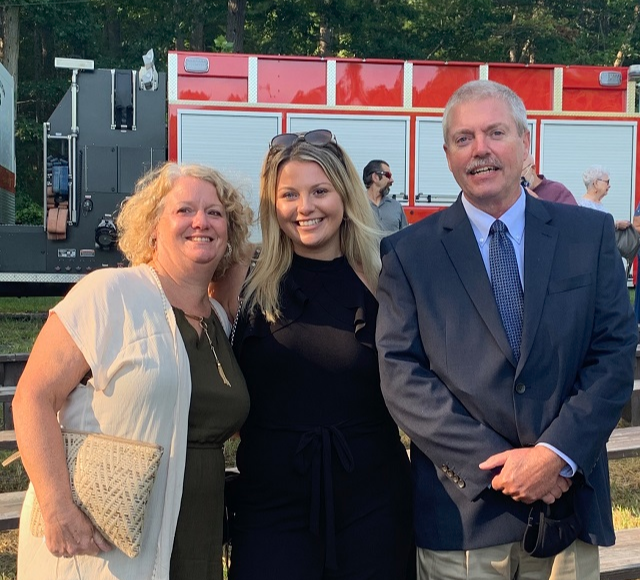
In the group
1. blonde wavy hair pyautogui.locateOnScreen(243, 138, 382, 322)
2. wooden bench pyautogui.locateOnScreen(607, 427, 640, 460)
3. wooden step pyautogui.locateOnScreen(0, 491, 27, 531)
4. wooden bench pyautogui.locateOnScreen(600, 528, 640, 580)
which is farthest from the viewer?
wooden bench pyautogui.locateOnScreen(607, 427, 640, 460)

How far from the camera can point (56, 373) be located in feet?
7.19

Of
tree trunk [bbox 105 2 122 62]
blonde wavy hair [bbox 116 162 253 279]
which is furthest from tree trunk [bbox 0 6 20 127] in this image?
blonde wavy hair [bbox 116 162 253 279]

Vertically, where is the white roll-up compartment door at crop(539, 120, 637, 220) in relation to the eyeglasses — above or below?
above

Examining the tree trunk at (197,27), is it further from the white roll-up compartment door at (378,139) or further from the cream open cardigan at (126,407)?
the cream open cardigan at (126,407)

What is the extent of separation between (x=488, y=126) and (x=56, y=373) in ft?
4.46

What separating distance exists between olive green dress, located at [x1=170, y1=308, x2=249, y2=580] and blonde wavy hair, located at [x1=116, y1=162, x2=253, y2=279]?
0.31m

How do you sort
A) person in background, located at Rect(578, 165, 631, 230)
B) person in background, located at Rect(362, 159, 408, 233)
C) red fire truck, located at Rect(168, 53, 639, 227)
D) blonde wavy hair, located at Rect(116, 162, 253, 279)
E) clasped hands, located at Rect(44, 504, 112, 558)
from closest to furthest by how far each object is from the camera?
clasped hands, located at Rect(44, 504, 112, 558) → blonde wavy hair, located at Rect(116, 162, 253, 279) → person in background, located at Rect(578, 165, 631, 230) → person in background, located at Rect(362, 159, 408, 233) → red fire truck, located at Rect(168, 53, 639, 227)

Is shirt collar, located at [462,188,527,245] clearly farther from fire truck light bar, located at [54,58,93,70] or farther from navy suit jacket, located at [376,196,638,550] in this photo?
fire truck light bar, located at [54,58,93,70]

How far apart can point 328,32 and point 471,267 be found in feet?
81.3

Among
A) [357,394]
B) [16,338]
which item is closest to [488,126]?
[357,394]

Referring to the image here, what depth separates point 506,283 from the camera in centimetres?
234

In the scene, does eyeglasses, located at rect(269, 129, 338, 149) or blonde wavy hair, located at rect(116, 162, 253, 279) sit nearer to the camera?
blonde wavy hair, located at rect(116, 162, 253, 279)

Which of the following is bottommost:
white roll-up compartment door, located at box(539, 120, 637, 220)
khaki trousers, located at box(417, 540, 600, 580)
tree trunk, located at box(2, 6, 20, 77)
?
khaki trousers, located at box(417, 540, 600, 580)

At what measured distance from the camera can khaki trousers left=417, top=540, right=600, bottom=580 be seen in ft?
7.47
